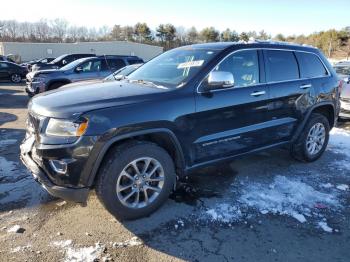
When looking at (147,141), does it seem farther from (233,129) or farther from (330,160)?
(330,160)

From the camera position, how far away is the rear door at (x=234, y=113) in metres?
3.83

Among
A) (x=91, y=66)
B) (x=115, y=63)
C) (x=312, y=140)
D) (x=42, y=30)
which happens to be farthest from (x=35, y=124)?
Answer: (x=42, y=30)

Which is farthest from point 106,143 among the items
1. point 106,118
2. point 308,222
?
point 308,222

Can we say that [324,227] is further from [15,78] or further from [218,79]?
[15,78]

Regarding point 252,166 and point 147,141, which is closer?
point 147,141

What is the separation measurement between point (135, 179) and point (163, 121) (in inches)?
26.3

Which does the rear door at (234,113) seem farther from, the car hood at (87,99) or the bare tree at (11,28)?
the bare tree at (11,28)

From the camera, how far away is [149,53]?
4641cm

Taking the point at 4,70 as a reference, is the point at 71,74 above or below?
above

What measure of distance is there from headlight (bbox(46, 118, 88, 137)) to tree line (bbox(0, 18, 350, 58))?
971 inches

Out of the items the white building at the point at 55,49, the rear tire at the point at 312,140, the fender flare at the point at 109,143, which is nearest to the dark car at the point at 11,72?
the rear tire at the point at 312,140

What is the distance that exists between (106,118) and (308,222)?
2405mm

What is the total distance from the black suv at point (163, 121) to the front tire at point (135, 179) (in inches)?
0.4

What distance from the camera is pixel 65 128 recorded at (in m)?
3.12
